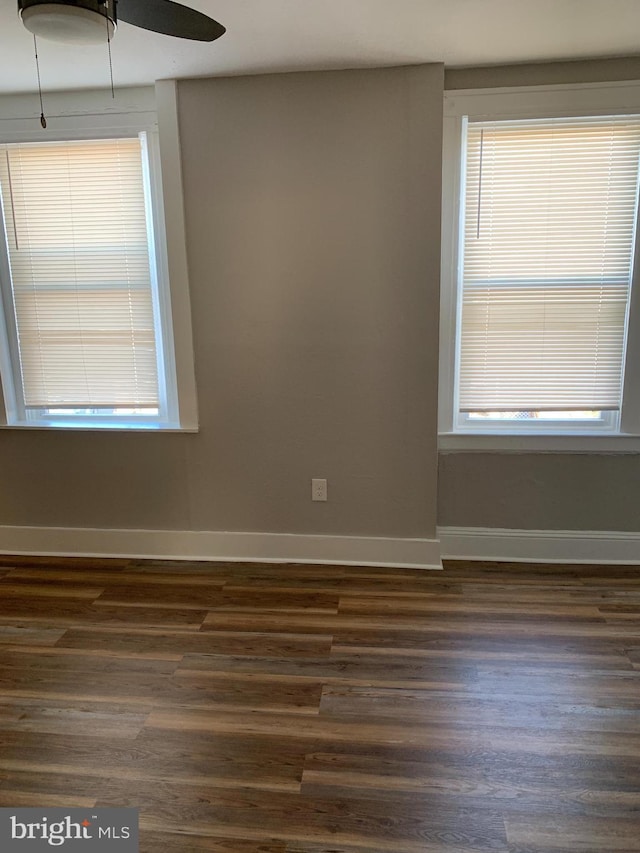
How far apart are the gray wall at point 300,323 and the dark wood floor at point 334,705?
1.38 ft

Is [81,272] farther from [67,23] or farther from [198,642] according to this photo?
[198,642]

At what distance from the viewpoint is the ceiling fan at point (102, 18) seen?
1.37 metres

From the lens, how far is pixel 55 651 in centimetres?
240

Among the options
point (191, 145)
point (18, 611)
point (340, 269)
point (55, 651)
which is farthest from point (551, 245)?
point (18, 611)

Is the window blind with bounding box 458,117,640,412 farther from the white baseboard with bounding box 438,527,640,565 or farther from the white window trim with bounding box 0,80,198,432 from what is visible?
the white window trim with bounding box 0,80,198,432

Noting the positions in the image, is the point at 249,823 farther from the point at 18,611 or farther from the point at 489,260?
the point at 489,260

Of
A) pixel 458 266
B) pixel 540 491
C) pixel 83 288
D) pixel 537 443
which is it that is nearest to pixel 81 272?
pixel 83 288

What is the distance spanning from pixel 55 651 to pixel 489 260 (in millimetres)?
2638

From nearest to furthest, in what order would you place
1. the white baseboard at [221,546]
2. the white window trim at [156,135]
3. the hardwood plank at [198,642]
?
the hardwood plank at [198,642]
the white window trim at [156,135]
the white baseboard at [221,546]

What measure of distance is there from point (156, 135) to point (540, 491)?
263 centimetres

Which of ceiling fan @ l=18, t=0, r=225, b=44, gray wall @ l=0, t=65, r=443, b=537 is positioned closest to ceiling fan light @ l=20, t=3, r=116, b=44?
ceiling fan @ l=18, t=0, r=225, b=44

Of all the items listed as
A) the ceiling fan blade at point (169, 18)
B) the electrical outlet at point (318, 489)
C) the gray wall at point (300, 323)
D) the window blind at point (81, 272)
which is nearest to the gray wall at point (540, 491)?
the gray wall at point (300, 323)

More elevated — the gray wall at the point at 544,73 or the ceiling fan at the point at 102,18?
the gray wall at the point at 544,73

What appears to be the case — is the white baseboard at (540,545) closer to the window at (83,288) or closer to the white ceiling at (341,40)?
the window at (83,288)
